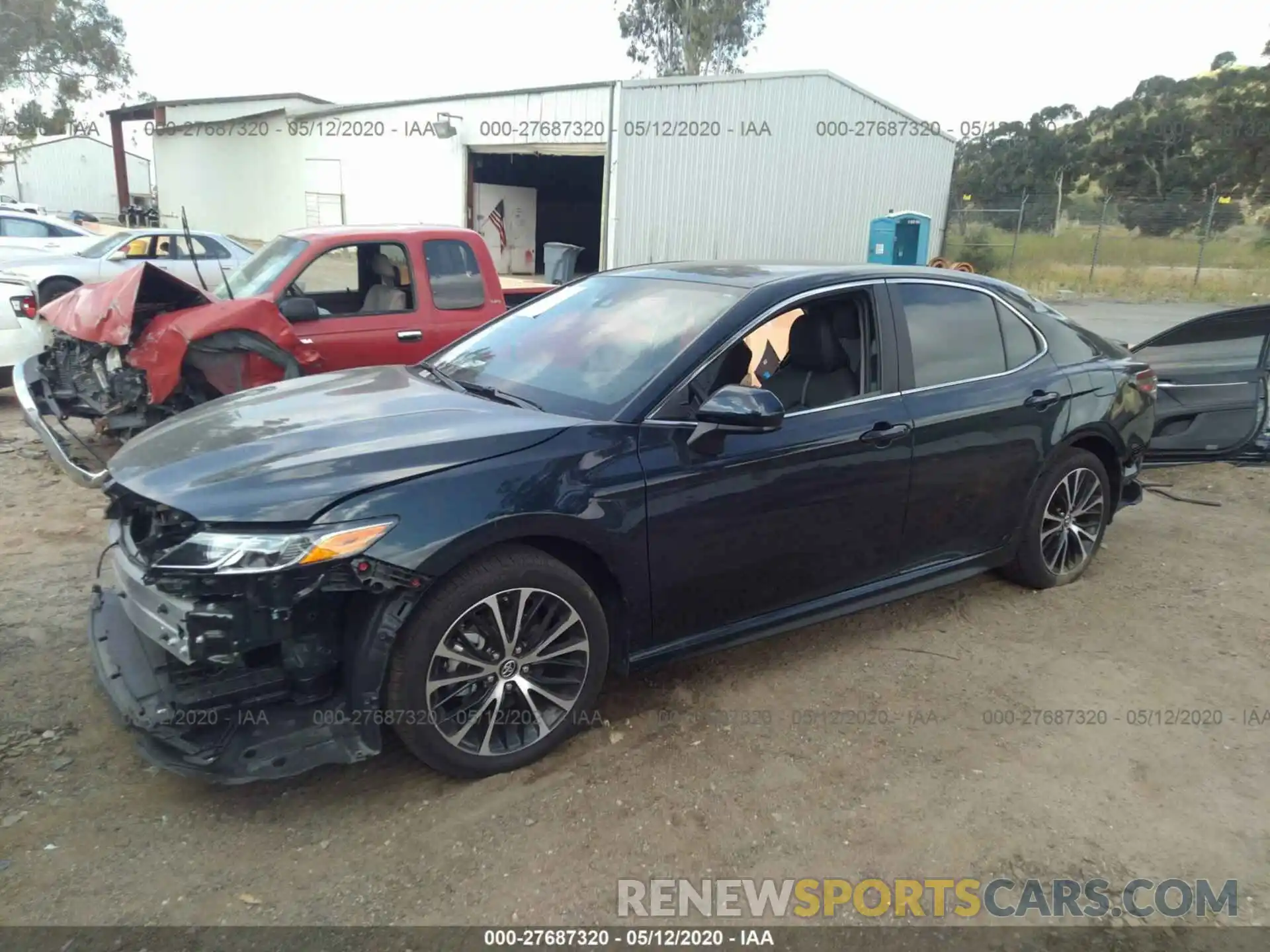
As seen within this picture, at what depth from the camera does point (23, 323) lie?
7727 mm

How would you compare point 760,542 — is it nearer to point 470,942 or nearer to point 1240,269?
point 470,942

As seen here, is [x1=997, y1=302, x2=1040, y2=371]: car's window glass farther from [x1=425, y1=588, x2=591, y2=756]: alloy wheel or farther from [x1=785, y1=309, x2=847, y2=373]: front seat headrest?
[x1=425, y1=588, x2=591, y2=756]: alloy wheel

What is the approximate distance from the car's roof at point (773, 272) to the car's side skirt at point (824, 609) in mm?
1314

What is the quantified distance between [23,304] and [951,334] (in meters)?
7.46

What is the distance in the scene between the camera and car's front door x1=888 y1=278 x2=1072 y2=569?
3912 mm

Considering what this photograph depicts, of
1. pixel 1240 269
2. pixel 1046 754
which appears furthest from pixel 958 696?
pixel 1240 269

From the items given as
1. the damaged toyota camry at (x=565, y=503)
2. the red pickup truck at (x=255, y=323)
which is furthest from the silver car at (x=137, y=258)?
the damaged toyota camry at (x=565, y=503)

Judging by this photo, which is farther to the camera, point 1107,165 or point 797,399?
point 1107,165

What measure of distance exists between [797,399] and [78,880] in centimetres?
292

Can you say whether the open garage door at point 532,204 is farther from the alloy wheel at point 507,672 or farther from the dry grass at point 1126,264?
the alloy wheel at point 507,672

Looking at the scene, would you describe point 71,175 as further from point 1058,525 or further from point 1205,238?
point 1058,525

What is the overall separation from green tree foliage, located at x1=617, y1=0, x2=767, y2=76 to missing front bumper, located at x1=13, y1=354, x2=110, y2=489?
4336 cm

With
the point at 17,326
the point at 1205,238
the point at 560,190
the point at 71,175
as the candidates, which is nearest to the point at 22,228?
the point at 17,326

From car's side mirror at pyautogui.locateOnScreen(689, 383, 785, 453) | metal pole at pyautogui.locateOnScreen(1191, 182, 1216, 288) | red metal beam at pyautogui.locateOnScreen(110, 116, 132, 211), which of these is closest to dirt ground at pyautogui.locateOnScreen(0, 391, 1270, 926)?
car's side mirror at pyautogui.locateOnScreen(689, 383, 785, 453)
